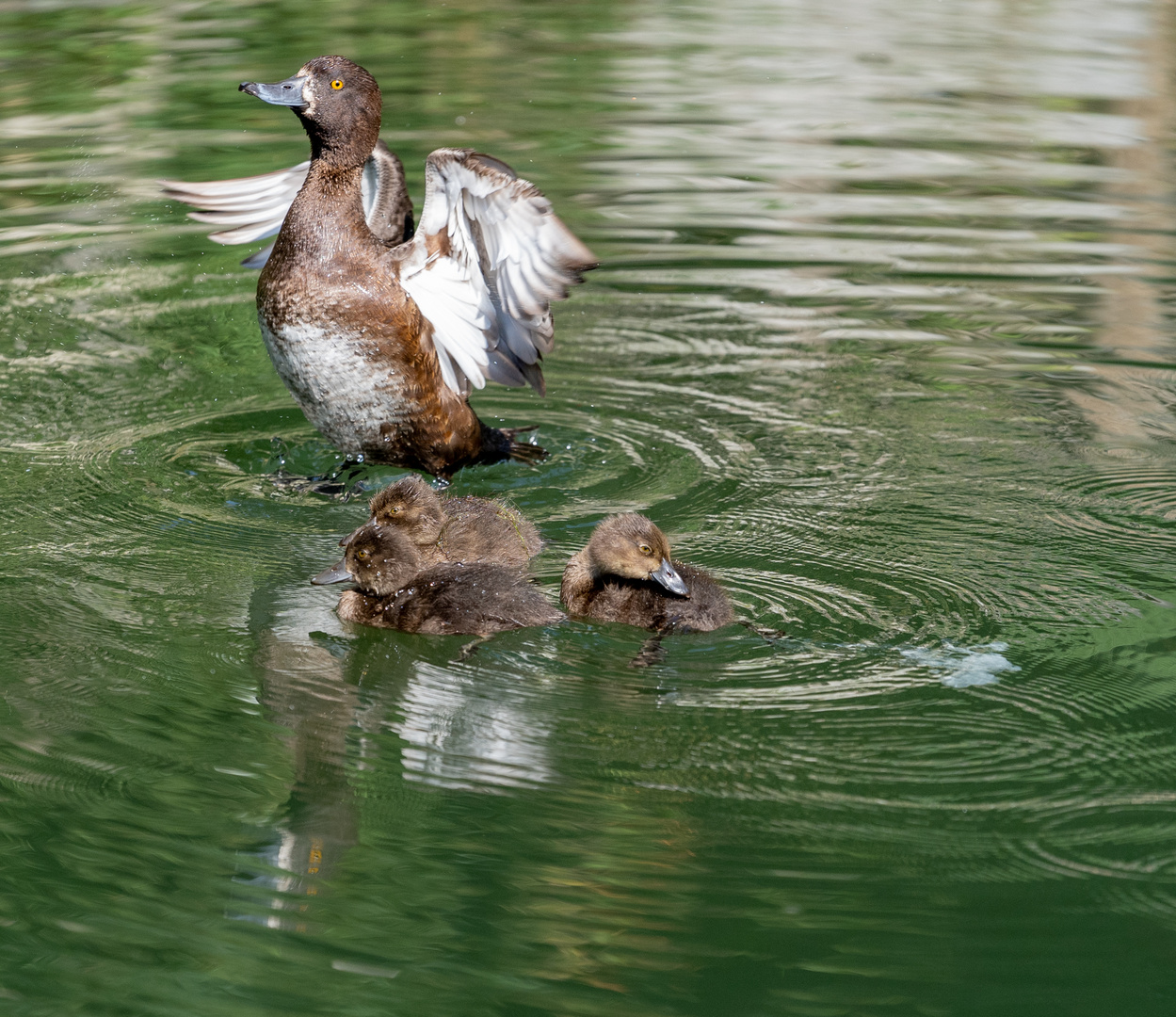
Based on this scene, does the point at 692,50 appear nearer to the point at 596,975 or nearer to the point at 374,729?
the point at 374,729

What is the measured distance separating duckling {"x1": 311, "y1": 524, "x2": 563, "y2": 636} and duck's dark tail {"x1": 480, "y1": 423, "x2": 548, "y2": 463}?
1.46m

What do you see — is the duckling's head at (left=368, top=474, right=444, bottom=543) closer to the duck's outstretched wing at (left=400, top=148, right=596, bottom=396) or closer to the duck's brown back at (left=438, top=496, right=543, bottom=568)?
the duck's brown back at (left=438, top=496, right=543, bottom=568)

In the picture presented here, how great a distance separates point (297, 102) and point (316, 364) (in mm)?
1087

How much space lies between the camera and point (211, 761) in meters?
4.07

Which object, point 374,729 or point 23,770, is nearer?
point 23,770

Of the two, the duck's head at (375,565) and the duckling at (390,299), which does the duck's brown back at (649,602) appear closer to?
the duck's head at (375,565)

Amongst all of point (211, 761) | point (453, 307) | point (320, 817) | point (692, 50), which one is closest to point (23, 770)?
point (211, 761)

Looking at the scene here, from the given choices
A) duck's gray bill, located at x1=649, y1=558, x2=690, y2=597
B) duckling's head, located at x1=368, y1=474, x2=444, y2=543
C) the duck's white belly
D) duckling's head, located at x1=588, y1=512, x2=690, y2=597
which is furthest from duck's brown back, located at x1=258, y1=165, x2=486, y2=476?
duck's gray bill, located at x1=649, y1=558, x2=690, y2=597

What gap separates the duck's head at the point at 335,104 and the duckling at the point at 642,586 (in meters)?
2.31

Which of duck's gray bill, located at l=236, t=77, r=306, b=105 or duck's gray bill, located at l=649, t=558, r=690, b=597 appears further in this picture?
duck's gray bill, located at l=236, t=77, r=306, b=105

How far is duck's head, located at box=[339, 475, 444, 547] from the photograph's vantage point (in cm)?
534

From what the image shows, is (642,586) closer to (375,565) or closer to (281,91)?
(375,565)

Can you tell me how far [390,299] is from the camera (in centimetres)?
621

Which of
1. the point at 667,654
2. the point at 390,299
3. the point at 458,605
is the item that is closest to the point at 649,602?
the point at 667,654
